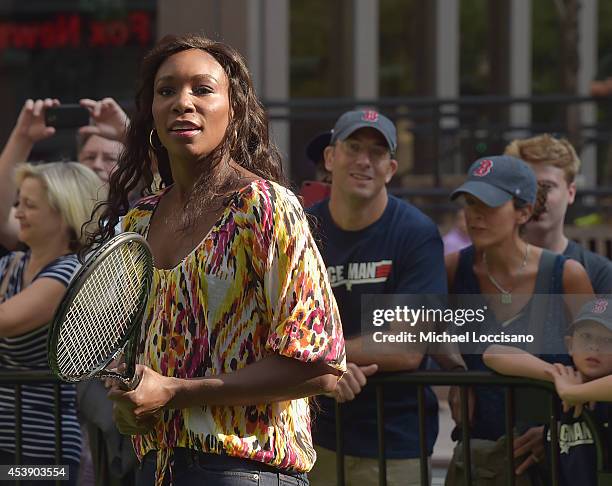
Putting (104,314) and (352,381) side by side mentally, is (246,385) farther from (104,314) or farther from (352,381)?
(352,381)

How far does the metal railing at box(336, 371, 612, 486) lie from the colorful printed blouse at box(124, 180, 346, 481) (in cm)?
159

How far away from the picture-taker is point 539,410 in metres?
4.66

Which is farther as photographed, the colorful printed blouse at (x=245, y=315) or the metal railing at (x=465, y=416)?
the metal railing at (x=465, y=416)

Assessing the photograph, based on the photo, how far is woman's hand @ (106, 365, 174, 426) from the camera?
2910 millimetres

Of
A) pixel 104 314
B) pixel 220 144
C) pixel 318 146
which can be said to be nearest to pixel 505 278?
pixel 318 146

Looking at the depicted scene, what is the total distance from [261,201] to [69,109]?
2933mm

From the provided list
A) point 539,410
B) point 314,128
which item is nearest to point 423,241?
point 539,410

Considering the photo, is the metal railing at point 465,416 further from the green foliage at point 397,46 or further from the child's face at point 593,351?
the green foliage at point 397,46

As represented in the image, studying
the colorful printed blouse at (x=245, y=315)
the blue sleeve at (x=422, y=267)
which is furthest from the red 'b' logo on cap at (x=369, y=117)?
the colorful printed blouse at (x=245, y=315)

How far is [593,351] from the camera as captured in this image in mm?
4516

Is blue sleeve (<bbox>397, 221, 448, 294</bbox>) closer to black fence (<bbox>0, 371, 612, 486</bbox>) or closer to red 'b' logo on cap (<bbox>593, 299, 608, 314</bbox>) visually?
black fence (<bbox>0, 371, 612, 486</bbox>)

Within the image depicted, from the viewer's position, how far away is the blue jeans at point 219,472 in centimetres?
309

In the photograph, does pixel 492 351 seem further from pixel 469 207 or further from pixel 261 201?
pixel 261 201

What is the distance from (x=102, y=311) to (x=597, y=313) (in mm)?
2150
